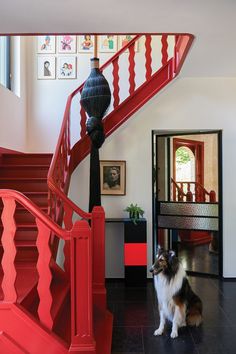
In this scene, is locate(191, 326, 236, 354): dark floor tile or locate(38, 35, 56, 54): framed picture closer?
locate(191, 326, 236, 354): dark floor tile

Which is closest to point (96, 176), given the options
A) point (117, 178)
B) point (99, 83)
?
point (117, 178)

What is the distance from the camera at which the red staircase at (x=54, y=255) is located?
2373mm

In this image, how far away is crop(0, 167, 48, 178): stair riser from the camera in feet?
16.4

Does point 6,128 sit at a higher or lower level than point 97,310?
higher

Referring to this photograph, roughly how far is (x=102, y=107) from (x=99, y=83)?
0.30 m

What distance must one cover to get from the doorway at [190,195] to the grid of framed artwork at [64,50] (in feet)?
6.80

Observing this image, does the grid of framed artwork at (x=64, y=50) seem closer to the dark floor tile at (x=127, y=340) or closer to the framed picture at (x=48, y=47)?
the framed picture at (x=48, y=47)

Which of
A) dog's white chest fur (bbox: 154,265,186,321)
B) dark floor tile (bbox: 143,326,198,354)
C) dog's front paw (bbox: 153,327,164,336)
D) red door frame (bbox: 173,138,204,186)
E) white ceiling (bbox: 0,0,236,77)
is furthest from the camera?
red door frame (bbox: 173,138,204,186)

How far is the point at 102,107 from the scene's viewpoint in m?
4.21

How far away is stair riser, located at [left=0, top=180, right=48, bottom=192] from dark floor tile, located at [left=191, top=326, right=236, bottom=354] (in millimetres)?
2724

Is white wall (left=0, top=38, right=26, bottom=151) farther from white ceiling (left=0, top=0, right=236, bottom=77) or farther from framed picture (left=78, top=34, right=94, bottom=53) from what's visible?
white ceiling (left=0, top=0, right=236, bottom=77)

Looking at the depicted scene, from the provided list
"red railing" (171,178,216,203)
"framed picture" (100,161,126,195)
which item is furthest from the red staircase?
"red railing" (171,178,216,203)

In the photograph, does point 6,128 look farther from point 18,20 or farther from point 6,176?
point 18,20

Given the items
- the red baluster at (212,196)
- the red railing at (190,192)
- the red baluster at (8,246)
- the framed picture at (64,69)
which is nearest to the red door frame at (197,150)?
the red railing at (190,192)
